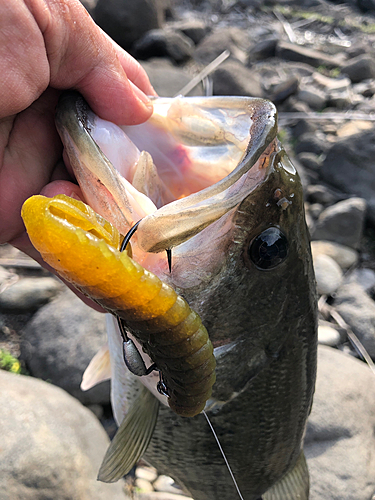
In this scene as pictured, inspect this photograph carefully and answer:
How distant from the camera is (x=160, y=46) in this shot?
362 inches

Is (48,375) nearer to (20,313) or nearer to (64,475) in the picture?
(20,313)

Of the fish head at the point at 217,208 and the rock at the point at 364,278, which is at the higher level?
the fish head at the point at 217,208

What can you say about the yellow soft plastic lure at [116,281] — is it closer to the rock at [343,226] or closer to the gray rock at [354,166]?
the rock at [343,226]

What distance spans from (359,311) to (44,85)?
3.68 m

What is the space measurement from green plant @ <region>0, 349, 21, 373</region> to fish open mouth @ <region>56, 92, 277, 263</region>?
237 cm

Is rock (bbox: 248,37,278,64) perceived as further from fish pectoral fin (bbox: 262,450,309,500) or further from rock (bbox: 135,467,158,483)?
fish pectoral fin (bbox: 262,450,309,500)

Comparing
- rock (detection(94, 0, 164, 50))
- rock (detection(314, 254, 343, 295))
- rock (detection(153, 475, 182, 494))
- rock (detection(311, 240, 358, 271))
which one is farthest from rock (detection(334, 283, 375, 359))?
rock (detection(94, 0, 164, 50))

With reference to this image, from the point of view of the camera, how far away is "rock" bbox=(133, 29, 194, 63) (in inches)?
360

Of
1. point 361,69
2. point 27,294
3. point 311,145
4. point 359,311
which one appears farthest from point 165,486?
point 361,69

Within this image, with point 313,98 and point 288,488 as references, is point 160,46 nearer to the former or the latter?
point 313,98

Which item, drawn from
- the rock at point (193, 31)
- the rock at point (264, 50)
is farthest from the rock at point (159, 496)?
the rock at point (193, 31)

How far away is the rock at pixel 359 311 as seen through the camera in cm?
396

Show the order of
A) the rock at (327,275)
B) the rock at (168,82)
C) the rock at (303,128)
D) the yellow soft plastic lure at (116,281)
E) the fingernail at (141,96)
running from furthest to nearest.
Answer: the rock at (303,128)
the rock at (168,82)
the rock at (327,275)
the fingernail at (141,96)
the yellow soft plastic lure at (116,281)

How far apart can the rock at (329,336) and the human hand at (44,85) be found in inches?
115
